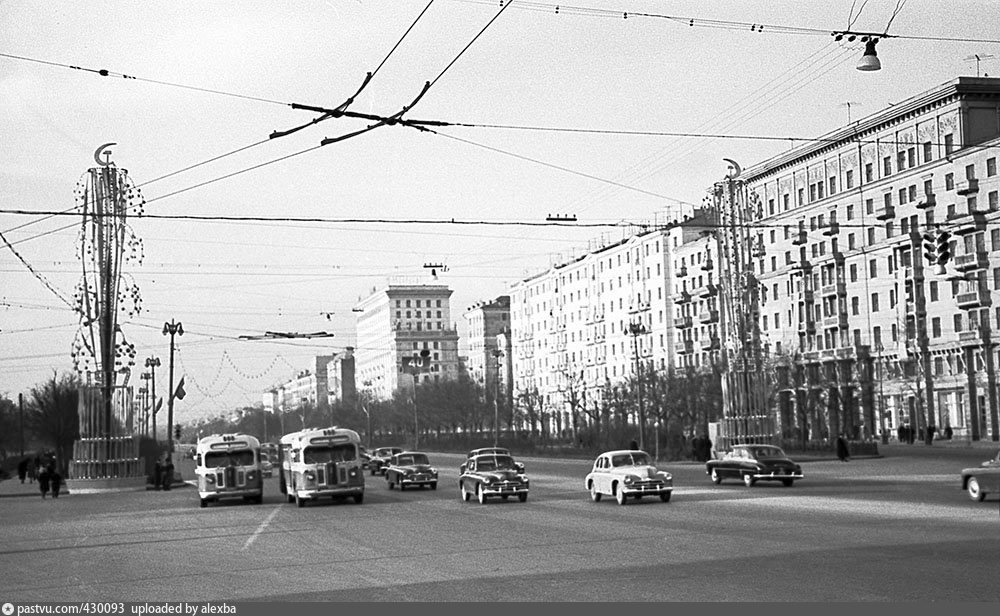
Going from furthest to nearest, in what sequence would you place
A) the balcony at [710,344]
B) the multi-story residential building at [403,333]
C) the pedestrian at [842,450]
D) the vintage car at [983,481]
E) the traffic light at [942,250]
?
the multi-story residential building at [403,333]
the balcony at [710,344]
the pedestrian at [842,450]
the traffic light at [942,250]
the vintage car at [983,481]

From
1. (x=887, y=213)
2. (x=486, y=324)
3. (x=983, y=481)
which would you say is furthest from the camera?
(x=486, y=324)

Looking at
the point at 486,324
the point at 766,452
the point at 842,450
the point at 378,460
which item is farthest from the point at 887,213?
the point at 486,324

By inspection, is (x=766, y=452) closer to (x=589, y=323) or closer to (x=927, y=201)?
(x=927, y=201)

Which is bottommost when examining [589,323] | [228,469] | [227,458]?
[228,469]

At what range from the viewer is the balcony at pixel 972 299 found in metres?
78.6

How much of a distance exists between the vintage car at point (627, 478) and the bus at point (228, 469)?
490 inches

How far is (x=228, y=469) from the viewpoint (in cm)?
4241

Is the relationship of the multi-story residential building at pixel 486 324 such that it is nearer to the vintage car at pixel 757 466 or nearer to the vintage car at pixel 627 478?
the vintage car at pixel 757 466

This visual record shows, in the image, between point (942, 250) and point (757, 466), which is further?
point (757, 466)

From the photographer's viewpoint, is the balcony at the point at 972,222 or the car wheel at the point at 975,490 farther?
the balcony at the point at 972,222

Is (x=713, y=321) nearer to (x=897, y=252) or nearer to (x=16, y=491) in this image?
(x=897, y=252)

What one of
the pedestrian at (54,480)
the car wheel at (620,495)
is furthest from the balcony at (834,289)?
the car wheel at (620,495)

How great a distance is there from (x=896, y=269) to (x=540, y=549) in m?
71.2

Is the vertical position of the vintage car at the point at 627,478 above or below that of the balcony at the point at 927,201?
below
